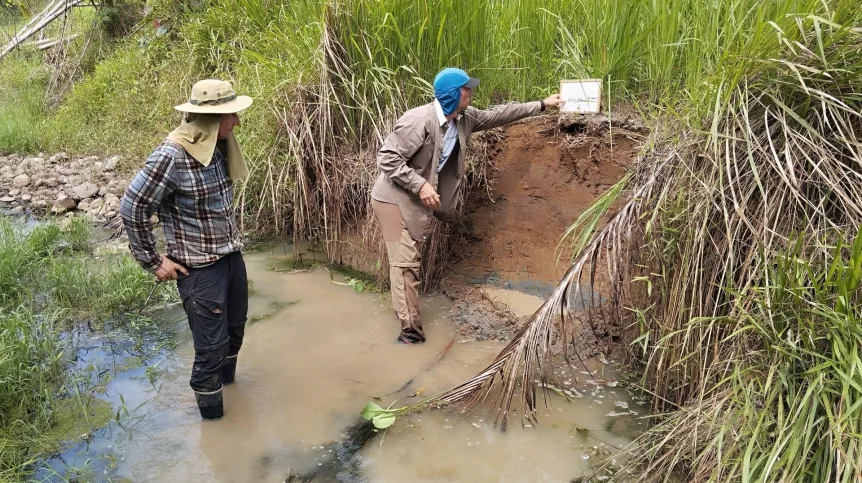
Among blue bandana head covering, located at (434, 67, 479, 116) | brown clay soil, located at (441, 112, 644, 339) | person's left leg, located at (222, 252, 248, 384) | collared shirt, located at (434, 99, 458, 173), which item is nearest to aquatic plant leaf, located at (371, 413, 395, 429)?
person's left leg, located at (222, 252, 248, 384)

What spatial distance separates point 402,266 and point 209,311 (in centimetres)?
118

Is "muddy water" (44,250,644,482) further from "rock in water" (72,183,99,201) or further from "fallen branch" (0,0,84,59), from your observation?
"fallen branch" (0,0,84,59)

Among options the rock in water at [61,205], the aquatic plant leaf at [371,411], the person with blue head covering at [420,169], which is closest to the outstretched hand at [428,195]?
the person with blue head covering at [420,169]

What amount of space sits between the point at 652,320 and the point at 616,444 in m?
0.57

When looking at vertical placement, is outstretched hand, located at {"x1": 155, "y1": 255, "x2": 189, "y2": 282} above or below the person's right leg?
above

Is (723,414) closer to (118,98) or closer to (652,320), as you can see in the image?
(652,320)

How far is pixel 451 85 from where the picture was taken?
3232 mm

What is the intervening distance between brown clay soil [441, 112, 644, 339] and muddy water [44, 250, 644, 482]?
0.41 m

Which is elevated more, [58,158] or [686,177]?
[686,177]

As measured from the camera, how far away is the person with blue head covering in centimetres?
329

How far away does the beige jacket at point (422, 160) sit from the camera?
10.9ft

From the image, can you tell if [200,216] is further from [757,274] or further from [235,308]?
[757,274]

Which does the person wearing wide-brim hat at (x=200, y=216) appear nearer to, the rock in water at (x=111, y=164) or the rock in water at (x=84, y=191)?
the rock in water at (x=84, y=191)

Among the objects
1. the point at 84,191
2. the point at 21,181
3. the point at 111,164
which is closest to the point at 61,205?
the point at 84,191
